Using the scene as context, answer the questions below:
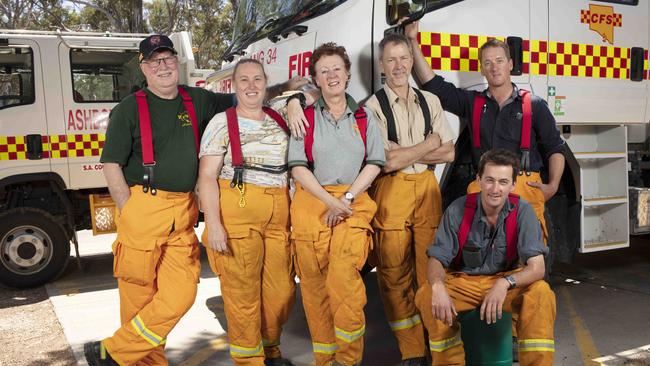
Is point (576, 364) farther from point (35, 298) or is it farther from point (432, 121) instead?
point (35, 298)

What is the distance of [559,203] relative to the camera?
13.9ft

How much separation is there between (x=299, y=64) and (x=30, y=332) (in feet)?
9.08

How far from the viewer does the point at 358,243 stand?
3145mm

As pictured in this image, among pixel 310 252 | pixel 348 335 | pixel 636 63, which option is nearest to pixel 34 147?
pixel 310 252

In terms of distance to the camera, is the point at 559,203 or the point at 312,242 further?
the point at 559,203

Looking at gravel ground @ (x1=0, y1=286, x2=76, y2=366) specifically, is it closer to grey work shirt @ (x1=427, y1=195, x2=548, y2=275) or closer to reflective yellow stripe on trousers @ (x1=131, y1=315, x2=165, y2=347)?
reflective yellow stripe on trousers @ (x1=131, y1=315, x2=165, y2=347)

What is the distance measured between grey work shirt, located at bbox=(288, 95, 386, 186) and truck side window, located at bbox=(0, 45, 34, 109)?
382 centimetres

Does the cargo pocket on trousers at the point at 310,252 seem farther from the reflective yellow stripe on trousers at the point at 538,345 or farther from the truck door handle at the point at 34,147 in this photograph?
the truck door handle at the point at 34,147

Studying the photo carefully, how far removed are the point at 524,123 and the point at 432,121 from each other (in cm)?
55

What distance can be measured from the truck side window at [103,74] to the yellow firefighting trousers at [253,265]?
11.2 ft

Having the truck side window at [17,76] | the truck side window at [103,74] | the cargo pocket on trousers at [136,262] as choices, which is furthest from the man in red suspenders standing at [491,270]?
the truck side window at [17,76]

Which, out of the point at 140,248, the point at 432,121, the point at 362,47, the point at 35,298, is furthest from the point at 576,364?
the point at 35,298

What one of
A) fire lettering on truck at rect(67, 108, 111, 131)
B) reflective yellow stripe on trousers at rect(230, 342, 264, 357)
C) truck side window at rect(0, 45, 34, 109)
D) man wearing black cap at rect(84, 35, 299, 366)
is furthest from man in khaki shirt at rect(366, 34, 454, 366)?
truck side window at rect(0, 45, 34, 109)

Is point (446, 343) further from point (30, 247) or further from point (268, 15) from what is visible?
point (30, 247)
